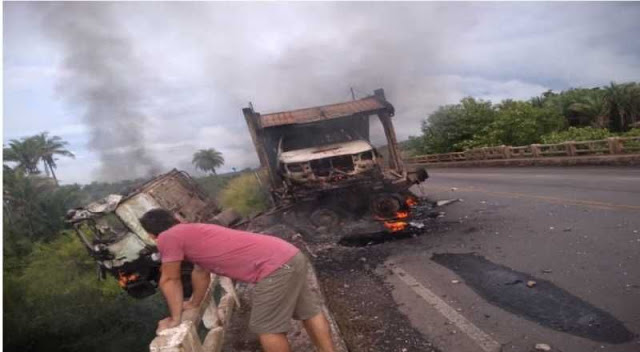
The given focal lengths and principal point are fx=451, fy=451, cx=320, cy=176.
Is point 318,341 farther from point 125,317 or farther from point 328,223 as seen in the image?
point 125,317

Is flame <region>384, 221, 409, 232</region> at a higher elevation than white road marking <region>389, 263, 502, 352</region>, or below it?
higher

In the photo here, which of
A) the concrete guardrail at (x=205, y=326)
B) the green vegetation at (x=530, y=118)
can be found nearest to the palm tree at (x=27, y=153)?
the green vegetation at (x=530, y=118)

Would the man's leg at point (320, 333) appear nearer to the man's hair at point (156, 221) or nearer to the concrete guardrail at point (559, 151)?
the man's hair at point (156, 221)

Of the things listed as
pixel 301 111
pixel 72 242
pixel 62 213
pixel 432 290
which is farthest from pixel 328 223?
pixel 62 213

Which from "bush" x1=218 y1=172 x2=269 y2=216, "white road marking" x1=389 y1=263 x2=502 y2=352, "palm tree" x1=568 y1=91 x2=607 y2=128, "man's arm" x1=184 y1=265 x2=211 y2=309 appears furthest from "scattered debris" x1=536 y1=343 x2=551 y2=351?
"palm tree" x1=568 y1=91 x2=607 y2=128

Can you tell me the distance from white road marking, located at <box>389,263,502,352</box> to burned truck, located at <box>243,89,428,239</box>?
113 inches

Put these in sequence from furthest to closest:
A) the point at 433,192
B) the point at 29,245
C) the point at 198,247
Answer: the point at 29,245
the point at 433,192
the point at 198,247

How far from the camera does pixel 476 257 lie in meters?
6.10

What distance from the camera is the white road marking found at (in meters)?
3.67

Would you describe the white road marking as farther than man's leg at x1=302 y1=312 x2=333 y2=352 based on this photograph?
Yes

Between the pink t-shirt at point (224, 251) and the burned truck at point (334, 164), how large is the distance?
5803 millimetres

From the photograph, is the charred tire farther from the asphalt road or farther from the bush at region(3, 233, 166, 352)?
the bush at region(3, 233, 166, 352)

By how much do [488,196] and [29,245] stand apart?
24672 mm

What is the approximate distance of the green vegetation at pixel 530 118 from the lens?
998 inches
